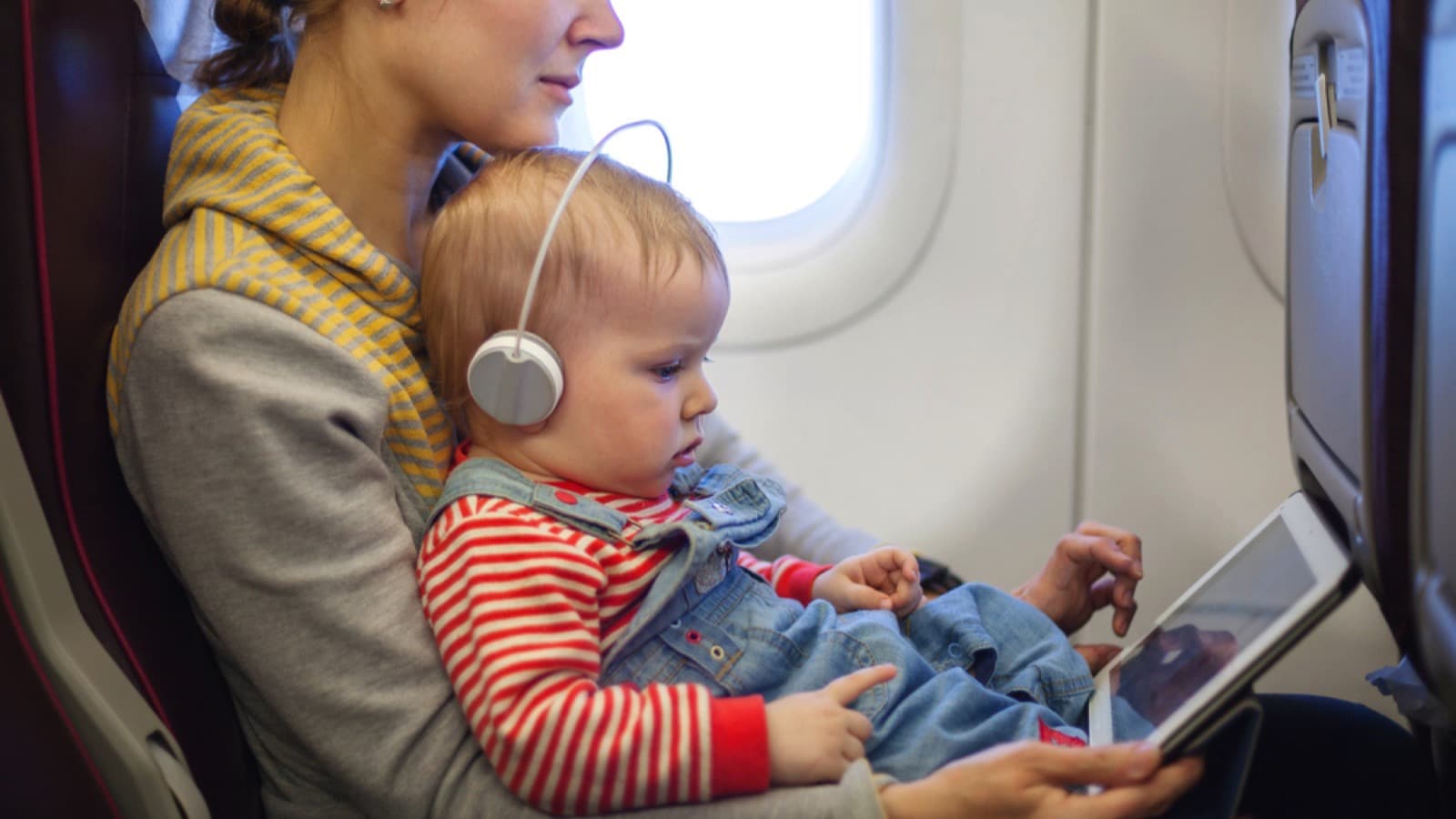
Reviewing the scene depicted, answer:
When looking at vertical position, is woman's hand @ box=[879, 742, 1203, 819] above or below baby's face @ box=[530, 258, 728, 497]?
below

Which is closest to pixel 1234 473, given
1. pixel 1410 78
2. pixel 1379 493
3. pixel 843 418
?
pixel 843 418

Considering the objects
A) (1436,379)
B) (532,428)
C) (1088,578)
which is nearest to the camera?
(1436,379)

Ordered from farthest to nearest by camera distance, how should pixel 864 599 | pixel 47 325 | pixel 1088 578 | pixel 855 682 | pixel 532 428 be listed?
pixel 1088 578
pixel 864 599
pixel 532 428
pixel 855 682
pixel 47 325

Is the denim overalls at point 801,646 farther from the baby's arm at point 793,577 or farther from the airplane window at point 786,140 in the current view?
the airplane window at point 786,140

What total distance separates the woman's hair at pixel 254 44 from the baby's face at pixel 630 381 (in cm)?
43

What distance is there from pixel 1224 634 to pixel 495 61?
0.77 metres

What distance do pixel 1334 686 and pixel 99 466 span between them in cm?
158

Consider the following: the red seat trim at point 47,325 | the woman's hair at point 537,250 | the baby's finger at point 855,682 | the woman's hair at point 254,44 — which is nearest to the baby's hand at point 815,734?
the baby's finger at point 855,682

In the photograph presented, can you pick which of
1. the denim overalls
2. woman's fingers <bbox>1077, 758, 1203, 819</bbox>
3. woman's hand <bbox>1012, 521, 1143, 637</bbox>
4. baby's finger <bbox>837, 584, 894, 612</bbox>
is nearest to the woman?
woman's fingers <bbox>1077, 758, 1203, 819</bbox>

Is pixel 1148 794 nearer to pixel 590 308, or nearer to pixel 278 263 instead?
pixel 590 308

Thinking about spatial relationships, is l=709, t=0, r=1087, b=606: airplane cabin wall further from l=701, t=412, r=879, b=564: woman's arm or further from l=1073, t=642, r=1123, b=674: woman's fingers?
l=1073, t=642, r=1123, b=674: woman's fingers

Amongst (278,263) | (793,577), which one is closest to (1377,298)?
(793,577)

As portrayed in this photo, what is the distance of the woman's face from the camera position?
1.05 metres

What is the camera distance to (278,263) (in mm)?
940
